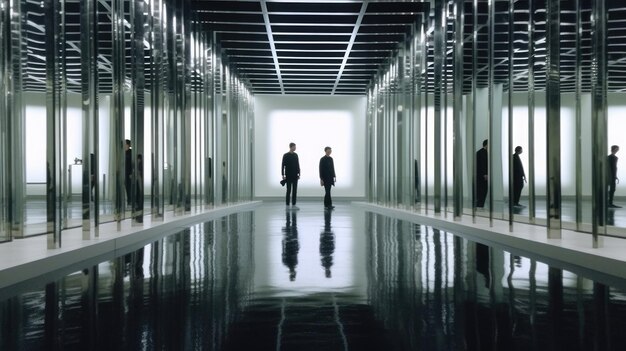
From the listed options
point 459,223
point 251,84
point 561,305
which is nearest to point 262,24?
point 459,223

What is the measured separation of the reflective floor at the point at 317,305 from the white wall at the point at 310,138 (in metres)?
23.2

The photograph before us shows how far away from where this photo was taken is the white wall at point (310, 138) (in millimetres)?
30125

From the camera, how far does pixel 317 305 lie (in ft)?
13.5

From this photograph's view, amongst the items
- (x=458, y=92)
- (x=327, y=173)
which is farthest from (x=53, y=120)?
(x=327, y=173)

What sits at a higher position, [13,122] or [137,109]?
[137,109]

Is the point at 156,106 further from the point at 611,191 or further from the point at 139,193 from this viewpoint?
the point at 611,191

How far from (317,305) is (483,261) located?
288 cm

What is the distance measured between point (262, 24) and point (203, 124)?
3.49 m

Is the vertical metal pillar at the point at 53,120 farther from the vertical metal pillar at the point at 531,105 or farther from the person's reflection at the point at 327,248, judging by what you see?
the vertical metal pillar at the point at 531,105

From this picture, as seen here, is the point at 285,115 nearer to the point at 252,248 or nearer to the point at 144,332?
the point at 252,248

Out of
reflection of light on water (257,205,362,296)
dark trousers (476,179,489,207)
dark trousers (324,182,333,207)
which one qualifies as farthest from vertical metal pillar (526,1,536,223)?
dark trousers (324,182,333,207)

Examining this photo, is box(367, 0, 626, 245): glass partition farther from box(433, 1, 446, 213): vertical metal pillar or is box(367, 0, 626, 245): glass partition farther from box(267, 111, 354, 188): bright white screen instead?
box(267, 111, 354, 188): bright white screen

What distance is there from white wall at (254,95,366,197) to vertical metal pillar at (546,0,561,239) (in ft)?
73.4

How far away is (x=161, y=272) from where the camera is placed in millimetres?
5637
